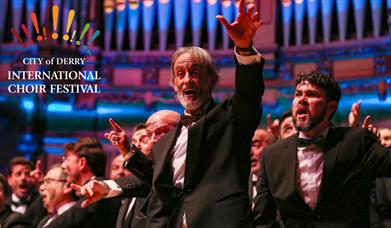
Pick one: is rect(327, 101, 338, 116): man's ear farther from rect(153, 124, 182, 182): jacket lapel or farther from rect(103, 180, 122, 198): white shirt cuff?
rect(103, 180, 122, 198): white shirt cuff

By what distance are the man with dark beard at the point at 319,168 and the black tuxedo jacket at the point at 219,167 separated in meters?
0.47

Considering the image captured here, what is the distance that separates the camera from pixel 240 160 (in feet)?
9.95

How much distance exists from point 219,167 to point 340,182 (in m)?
0.68

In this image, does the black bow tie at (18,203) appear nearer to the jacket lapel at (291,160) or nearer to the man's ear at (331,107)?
the jacket lapel at (291,160)

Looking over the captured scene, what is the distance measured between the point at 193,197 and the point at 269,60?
13.9 ft

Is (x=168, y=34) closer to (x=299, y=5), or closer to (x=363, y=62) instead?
(x=299, y=5)

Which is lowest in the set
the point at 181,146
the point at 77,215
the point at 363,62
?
the point at 77,215

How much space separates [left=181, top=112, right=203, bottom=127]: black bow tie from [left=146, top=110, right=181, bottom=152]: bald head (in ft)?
2.11

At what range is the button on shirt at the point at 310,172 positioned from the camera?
3.39 m

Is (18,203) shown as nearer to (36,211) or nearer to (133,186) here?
(36,211)

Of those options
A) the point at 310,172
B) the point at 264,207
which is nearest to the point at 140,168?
the point at 264,207

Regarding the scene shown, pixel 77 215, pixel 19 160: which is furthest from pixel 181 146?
pixel 19 160

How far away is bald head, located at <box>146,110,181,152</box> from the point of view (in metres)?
3.87

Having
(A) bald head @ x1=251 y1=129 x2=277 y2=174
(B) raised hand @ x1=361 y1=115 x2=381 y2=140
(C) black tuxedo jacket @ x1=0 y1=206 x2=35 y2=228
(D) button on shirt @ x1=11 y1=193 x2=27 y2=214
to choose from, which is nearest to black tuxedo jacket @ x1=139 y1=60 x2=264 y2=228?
(B) raised hand @ x1=361 y1=115 x2=381 y2=140
